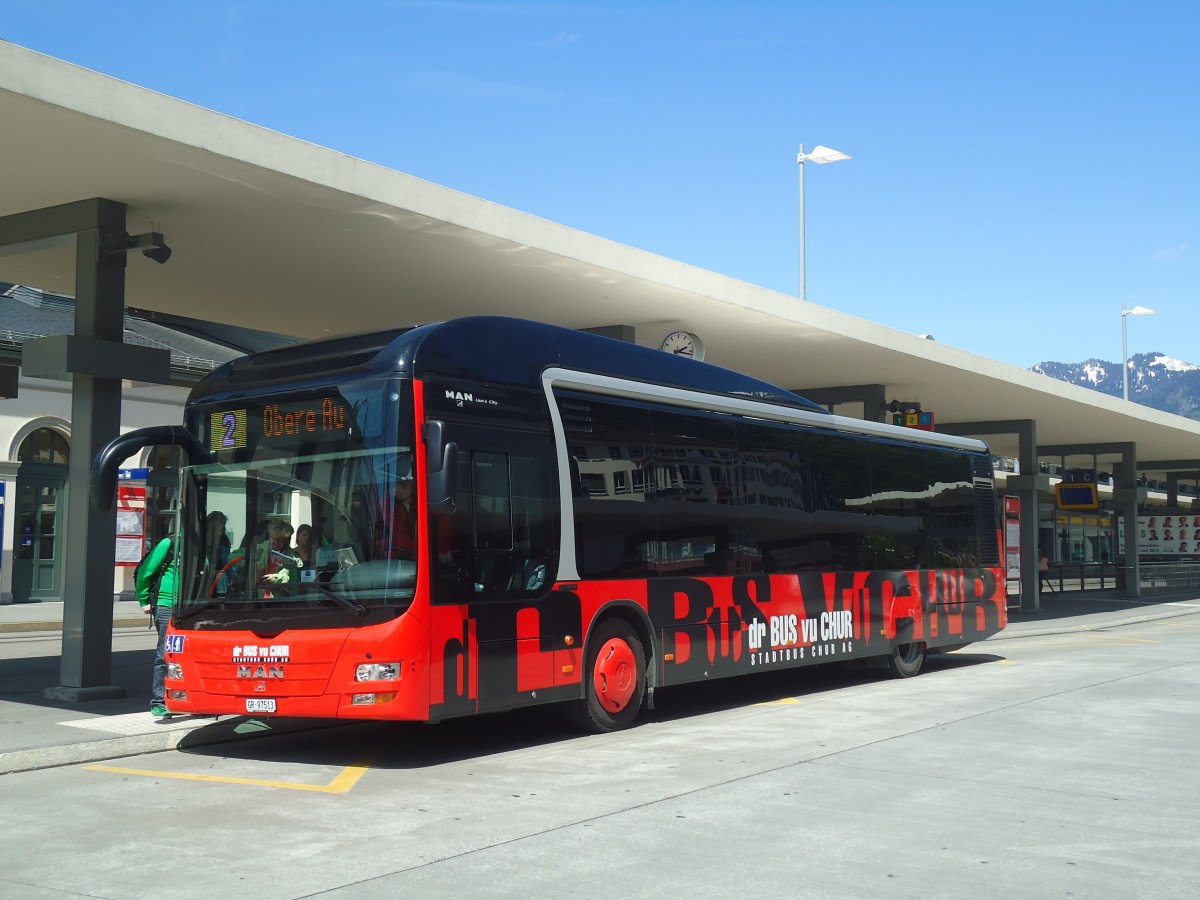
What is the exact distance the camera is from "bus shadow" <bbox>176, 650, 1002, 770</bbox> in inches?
400

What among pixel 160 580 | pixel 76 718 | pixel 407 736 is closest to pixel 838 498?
pixel 407 736

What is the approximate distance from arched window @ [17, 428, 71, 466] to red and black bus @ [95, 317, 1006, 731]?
22.3 meters

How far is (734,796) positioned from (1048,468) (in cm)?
5970

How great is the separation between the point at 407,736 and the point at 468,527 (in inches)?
109

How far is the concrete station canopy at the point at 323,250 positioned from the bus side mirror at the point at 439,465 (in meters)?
3.79

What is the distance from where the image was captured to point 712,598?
12562 mm

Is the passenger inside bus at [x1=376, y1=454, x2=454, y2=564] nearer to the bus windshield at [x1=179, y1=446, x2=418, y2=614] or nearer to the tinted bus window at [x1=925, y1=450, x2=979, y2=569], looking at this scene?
the bus windshield at [x1=179, y1=446, x2=418, y2=614]

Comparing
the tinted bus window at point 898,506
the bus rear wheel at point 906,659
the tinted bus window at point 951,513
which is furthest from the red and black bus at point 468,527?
the tinted bus window at point 951,513

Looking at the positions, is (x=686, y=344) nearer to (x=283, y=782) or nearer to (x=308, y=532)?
(x=308, y=532)

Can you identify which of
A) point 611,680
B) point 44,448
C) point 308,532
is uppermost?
point 44,448

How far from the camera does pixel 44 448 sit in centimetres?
3109

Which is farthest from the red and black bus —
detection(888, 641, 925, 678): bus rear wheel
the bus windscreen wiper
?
detection(888, 641, 925, 678): bus rear wheel

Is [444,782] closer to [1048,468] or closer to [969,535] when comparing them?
[969,535]

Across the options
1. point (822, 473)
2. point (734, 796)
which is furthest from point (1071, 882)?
point (822, 473)
